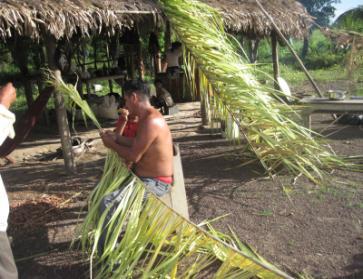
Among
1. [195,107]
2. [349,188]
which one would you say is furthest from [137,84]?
[195,107]

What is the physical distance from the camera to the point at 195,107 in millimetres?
10734

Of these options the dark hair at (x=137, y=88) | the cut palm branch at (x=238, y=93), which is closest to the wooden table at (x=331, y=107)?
the cut palm branch at (x=238, y=93)

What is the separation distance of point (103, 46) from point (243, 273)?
10.9m

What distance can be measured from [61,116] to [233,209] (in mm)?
2554

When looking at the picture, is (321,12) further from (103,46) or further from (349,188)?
(349,188)

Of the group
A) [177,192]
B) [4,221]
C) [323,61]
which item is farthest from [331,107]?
[323,61]

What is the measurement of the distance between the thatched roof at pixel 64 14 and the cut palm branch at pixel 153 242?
2171 mm

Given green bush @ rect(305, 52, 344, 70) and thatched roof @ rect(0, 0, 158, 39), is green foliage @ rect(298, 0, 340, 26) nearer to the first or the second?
green bush @ rect(305, 52, 344, 70)

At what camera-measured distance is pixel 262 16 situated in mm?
6980

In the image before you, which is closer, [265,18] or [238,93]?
[238,93]

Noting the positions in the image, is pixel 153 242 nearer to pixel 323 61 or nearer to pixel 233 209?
pixel 233 209

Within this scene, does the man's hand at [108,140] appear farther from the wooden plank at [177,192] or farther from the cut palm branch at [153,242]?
the wooden plank at [177,192]

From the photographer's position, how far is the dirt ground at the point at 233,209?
10.6 feet

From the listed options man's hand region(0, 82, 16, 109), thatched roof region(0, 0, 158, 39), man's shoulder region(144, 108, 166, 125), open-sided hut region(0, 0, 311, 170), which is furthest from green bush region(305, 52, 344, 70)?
man's hand region(0, 82, 16, 109)
